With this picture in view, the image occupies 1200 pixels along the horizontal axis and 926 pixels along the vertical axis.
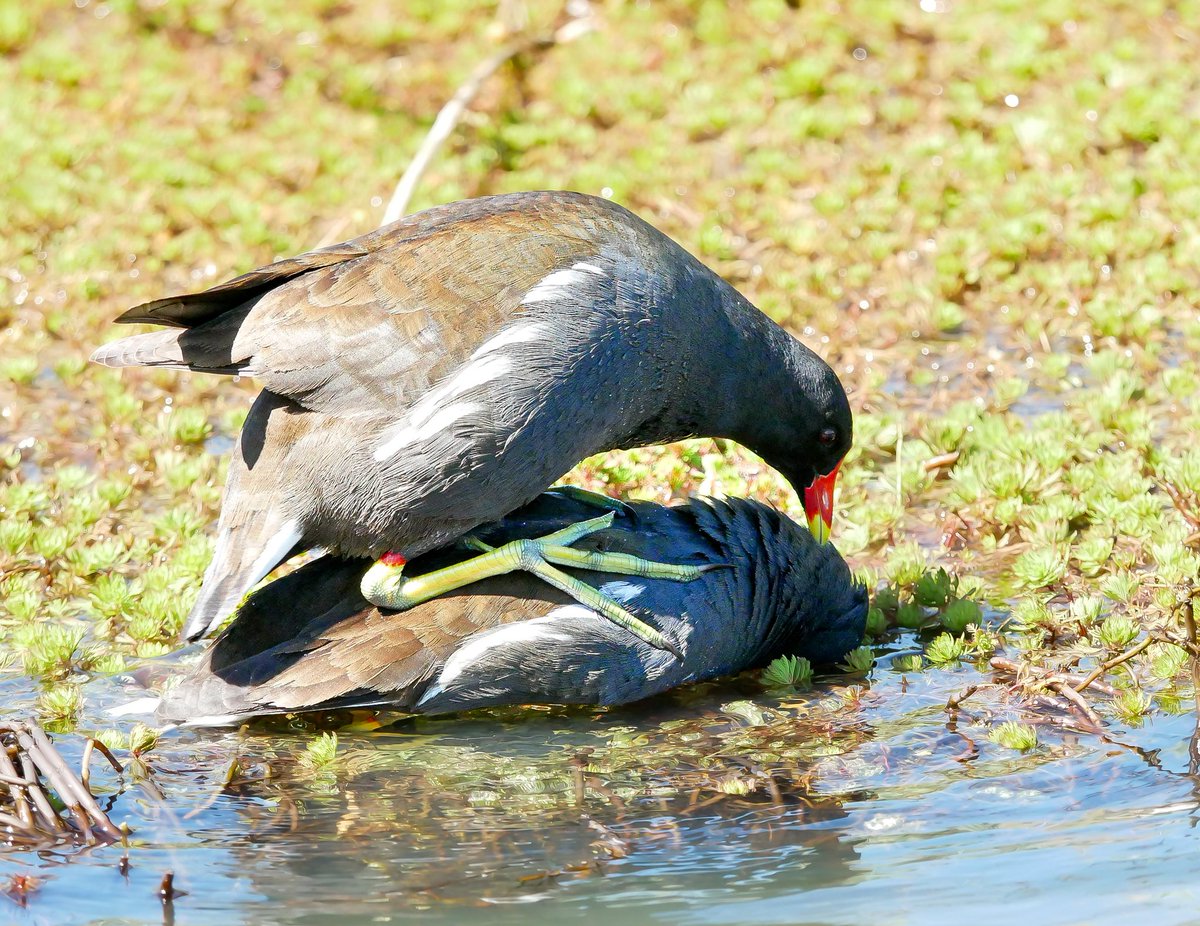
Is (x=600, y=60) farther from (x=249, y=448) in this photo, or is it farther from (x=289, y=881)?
(x=289, y=881)

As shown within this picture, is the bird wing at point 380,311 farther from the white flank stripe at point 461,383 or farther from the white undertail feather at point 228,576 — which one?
the white undertail feather at point 228,576

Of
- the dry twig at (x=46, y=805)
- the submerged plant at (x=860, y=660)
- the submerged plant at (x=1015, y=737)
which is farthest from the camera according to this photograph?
the submerged plant at (x=860, y=660)

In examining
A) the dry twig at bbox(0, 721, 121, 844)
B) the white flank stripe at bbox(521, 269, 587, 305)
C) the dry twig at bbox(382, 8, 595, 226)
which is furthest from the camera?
the dry twig at bbox(382, 8, 595, 226)

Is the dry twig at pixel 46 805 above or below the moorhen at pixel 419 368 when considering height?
below

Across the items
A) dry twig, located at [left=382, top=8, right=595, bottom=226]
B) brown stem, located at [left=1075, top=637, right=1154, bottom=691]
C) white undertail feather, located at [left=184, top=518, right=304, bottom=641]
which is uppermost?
dry twig, located at [left=382, top=8, right=595, bottom=226]

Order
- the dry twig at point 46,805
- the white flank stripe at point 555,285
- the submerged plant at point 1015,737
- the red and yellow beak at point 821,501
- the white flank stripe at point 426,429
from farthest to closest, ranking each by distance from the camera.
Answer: the red and yellow beak at point 821,501 → the white flank stripe at point 555,285 → the white flank stripe at point 426,429 → the submerged plant at point 1015,737 → the dry twig at point 46,805

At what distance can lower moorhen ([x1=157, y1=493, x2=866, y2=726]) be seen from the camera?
3.90 meters

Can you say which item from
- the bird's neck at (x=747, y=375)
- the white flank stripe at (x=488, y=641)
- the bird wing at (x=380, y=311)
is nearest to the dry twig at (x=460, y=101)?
the bird wing at (x=380, y=311)

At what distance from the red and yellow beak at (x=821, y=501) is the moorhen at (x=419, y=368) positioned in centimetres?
67

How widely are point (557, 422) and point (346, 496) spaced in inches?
22.0

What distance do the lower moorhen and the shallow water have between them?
0.40ft

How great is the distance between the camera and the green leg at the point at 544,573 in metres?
4.02

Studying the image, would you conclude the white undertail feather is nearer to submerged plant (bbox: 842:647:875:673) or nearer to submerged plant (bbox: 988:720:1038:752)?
submerged plant (bbox: 842:647:875:673)

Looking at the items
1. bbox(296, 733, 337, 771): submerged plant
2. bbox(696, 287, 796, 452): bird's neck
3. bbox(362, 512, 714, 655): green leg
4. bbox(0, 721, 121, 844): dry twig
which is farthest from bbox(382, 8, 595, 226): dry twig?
bbox(0, 721, 121, 844): dry twig
